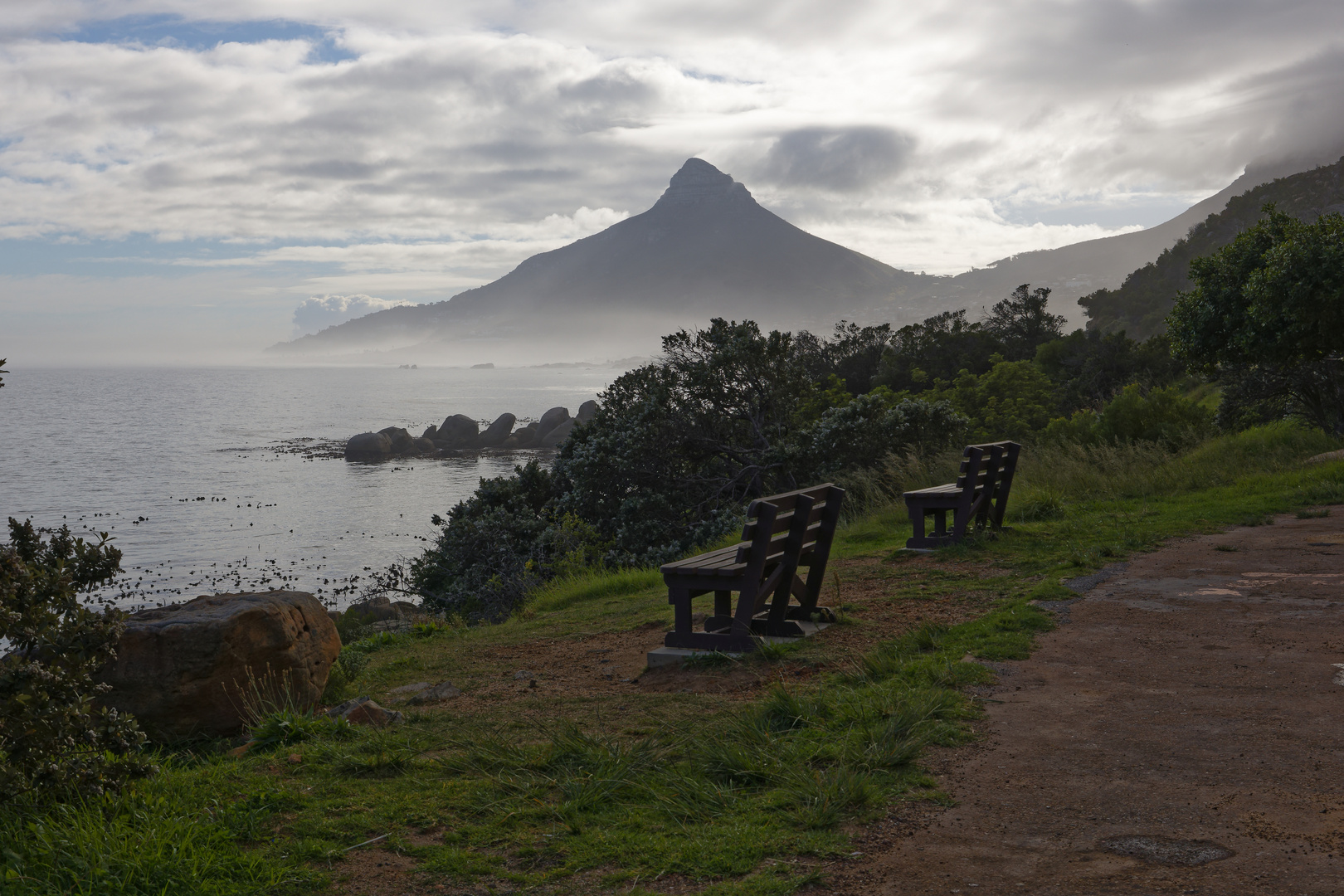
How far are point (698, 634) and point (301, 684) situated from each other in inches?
99.8

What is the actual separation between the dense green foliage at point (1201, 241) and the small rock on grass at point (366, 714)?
6184 cm

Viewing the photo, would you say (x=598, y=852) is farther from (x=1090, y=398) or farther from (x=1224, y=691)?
(x=1090, y=398)

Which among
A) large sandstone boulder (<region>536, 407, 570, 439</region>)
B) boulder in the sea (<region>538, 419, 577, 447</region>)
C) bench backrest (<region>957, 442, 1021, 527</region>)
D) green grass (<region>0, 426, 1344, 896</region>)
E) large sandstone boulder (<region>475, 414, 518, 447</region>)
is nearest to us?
green grass (<region>0, 426, 1344, 896</region>)

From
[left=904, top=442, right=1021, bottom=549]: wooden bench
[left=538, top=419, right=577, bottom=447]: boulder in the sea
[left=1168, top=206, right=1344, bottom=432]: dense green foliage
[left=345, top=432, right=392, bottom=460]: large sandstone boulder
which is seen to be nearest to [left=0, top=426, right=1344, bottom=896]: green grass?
[left=904, top=442, right=1021, bottom=549]: wooden bench

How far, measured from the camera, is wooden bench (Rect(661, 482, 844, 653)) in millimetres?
6184

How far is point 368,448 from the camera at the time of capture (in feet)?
211

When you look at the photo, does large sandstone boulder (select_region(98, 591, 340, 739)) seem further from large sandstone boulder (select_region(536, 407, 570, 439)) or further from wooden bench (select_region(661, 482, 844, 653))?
large sandstone boulder (select_region(536, 407, 570, 439))

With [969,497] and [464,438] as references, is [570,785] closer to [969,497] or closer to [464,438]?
[969,497]

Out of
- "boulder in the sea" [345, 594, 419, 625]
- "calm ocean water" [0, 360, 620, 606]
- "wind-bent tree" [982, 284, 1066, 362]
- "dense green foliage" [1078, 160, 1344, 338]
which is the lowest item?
"boulder in the sea" [345, 594, 419, 625]

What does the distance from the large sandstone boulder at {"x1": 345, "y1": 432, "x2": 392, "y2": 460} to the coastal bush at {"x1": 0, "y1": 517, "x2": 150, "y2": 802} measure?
62173 millimetres

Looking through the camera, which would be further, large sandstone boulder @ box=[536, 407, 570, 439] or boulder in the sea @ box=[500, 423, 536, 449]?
large sandstone boulder @ box=[536, 407, 570, 439]

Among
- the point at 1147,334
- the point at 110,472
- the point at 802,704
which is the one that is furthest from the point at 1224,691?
the point at 110,472

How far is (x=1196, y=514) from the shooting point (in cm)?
1113

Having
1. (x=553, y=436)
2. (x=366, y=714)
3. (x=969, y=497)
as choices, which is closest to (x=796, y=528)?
(x=366, y=714)
